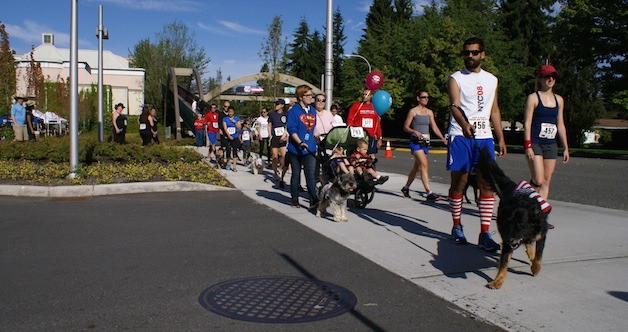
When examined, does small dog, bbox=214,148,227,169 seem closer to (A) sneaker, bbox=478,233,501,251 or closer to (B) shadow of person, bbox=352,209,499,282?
(B) shadow of person, bbox=352,209,499,282

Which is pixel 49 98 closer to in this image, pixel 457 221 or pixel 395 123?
pixel 457 221

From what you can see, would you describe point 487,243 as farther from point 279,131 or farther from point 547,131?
point 279,131

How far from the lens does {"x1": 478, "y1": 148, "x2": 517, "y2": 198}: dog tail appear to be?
15.6 ft

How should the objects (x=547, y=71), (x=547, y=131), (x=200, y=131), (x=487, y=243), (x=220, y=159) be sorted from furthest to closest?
(x=200, y=131) < (x=220, y=159) < (x=547, y=131) < (x=547, y=71) < (x=487, y=243)

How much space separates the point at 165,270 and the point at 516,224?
311cm

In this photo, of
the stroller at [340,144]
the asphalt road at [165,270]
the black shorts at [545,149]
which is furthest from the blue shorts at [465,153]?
the stroller at [340,144]

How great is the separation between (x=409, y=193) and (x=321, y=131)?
2.05 m

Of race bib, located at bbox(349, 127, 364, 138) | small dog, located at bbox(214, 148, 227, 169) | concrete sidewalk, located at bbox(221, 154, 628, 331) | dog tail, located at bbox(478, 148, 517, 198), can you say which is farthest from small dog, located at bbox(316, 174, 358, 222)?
small dog, located at bbox(214, 148, 227, 169)

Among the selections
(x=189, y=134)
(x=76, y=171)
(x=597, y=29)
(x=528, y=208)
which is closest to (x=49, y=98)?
(x=189, y=134)

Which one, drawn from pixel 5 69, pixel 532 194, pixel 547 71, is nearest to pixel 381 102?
pixel 547 71

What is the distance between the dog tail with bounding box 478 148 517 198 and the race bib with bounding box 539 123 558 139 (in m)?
1.63

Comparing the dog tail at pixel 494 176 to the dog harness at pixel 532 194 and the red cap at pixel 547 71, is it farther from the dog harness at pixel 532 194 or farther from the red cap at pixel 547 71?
the red cap at pixel 547 71

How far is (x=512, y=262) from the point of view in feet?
17.6

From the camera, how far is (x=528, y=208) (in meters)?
4.38
